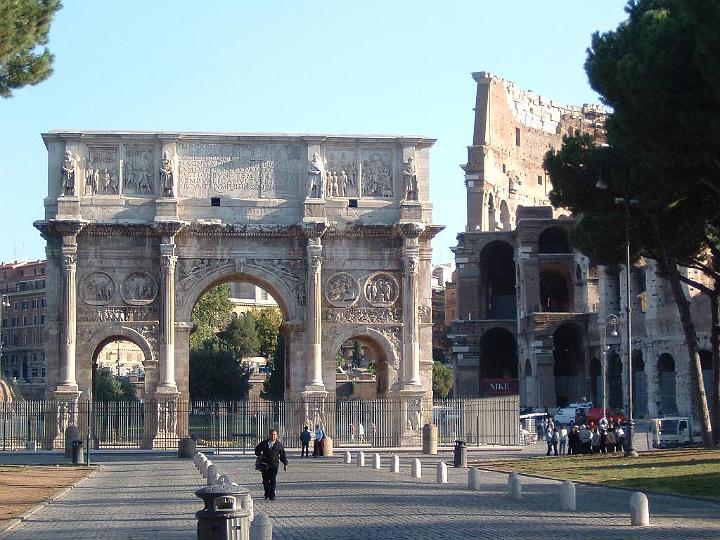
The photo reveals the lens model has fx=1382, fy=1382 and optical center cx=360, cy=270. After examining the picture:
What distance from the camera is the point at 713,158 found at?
30953 mm

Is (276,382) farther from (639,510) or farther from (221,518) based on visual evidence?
(221,518)

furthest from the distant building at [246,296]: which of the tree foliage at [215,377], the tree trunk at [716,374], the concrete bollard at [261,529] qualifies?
the concrete bollard at [261,529]

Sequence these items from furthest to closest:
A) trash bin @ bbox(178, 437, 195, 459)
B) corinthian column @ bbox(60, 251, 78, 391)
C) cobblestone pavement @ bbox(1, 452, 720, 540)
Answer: corinthian column @ bbox(60, 251, 78, 391) < trash bin @ bbox(178, 437, 195, 459) < cobblestone pavement @ bbox(1, 452, 720, 540)

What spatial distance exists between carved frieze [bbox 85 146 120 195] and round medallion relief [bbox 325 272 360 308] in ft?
25.0

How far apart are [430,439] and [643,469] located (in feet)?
38.3

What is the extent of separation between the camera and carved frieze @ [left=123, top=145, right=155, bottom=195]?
45125mm

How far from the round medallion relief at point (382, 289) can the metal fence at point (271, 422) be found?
3.35 metres

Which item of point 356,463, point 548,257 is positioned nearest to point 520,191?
point 548,257

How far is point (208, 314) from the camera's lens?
88.5 meters

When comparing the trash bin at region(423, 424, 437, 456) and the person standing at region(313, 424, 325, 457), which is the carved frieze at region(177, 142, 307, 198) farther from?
the trash bin at region(423, 424, 437, 456)

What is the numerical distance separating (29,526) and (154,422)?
24.3 m

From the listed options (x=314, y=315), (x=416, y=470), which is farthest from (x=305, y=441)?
(x=416, y=470)

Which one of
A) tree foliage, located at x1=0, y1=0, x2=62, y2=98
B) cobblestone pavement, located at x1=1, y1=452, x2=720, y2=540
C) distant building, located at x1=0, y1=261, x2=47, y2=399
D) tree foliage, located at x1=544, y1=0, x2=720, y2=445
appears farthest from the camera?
distant building, located at x1=0, y1=261, x2=47, y2=399

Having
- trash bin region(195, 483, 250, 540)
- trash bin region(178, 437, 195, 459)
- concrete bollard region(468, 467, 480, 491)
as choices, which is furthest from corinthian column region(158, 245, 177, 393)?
trash bin region(195, 483, 250, 540)
